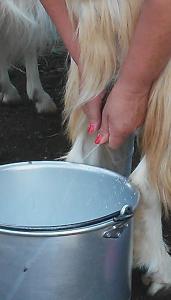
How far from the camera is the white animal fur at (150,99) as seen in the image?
5.84ft

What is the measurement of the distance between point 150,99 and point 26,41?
163 cm

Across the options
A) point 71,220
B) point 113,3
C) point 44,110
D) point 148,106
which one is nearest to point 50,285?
point 71,220

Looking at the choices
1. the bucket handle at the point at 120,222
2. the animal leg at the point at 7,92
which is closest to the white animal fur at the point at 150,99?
the bucket handle at the point at 120,222

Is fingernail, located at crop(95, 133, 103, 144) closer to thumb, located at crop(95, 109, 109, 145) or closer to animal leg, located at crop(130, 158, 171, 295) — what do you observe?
thumb, located at crop(95, 109, 109, 145)

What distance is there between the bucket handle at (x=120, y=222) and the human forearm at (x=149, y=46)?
30 centimetres

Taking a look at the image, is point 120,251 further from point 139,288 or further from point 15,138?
point 15,138

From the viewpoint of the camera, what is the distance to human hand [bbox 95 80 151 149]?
5.94 ft

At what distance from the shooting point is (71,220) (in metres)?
2.03

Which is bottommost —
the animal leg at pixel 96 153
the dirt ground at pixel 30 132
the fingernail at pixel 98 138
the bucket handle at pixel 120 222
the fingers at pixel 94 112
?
the dirt ground at pixel 30 132

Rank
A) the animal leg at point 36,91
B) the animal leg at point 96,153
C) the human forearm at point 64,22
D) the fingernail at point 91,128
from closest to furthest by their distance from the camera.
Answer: the human forearm at point 64,22 < the fingernail at point 91,128 < the animal leg at point 96,153 < the animal leg at point 36,91

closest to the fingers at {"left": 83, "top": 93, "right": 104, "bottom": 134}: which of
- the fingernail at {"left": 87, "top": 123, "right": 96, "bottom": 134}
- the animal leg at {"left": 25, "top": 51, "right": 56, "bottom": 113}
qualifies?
the fingernail at {"left": 87, "top": 123, "right": 96, "bottom": 134}

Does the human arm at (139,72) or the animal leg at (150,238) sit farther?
the animal leg at (150,238)

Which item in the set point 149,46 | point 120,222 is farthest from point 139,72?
point 120,222

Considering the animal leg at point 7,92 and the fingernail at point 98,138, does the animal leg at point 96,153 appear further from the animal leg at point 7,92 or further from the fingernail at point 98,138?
the animal leg at point 7,92
